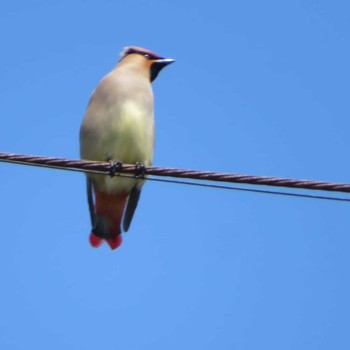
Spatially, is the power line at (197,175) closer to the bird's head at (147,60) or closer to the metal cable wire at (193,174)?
the metal cable wire at (193,174)

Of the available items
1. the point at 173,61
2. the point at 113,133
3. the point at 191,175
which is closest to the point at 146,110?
the point at 113,133

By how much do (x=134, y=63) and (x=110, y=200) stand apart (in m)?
1.23

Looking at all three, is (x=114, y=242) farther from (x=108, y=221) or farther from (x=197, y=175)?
(x=197, y=175)

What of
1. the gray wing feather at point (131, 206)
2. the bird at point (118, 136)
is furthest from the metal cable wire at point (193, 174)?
the gray wing feather at point (131, 206)

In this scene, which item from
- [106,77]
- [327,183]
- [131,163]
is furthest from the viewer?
[106,77]

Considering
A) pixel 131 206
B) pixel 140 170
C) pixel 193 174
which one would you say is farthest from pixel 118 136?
pixel 193 174

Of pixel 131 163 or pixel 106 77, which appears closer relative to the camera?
pixel 131 163

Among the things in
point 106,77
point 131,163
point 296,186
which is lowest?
point 296,186

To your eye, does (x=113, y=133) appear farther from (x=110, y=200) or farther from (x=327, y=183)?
(x=327, y=183)

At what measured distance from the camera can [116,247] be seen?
27.4 ft

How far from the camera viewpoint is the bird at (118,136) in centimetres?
773

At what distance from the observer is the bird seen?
7.73 meters

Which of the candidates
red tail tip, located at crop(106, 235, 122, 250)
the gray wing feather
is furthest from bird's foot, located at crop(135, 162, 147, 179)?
red tail tip, located at crop(106, 235, 122, 250)

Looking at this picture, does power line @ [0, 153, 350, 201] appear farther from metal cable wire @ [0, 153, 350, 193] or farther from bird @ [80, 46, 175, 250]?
bird @ [80, 46, 175, 250]
